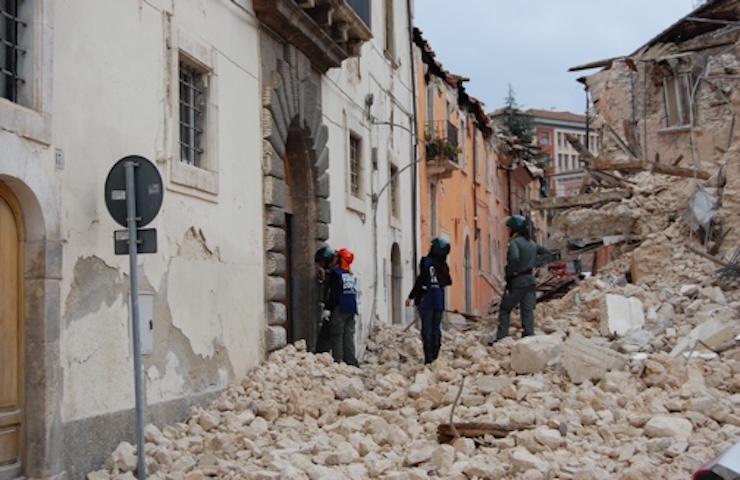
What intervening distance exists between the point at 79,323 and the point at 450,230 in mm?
18979

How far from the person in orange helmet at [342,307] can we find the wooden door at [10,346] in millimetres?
5485

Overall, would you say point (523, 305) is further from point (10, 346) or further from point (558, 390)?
point (10, 346)

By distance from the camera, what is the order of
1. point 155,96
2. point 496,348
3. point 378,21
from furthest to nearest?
1. point 378,21
2. point 496,348
3. point 155,96

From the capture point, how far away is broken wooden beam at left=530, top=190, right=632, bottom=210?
16953 mm

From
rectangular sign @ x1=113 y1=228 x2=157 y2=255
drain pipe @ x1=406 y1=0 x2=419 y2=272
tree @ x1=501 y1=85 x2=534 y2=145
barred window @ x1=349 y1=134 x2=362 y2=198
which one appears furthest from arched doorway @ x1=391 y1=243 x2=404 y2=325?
tree @ x1=501 y1=85 x2=534 y2=145

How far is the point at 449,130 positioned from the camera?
23.1m

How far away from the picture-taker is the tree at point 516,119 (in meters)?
56.9

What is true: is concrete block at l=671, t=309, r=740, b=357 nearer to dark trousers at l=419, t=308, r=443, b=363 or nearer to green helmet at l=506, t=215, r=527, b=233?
green helmet at l=506, t=215, r=527, b=233

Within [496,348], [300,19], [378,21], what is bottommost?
[496,348]

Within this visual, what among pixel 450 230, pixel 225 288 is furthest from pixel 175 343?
pixel 450 230

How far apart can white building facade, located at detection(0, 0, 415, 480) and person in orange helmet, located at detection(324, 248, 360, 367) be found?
2.51 feet

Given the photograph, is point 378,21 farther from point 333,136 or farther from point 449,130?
point 449,130

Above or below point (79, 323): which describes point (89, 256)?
above

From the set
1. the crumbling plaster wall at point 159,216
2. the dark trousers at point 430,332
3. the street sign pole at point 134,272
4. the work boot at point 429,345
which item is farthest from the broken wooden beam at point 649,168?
the street sign pole at point 134,272
